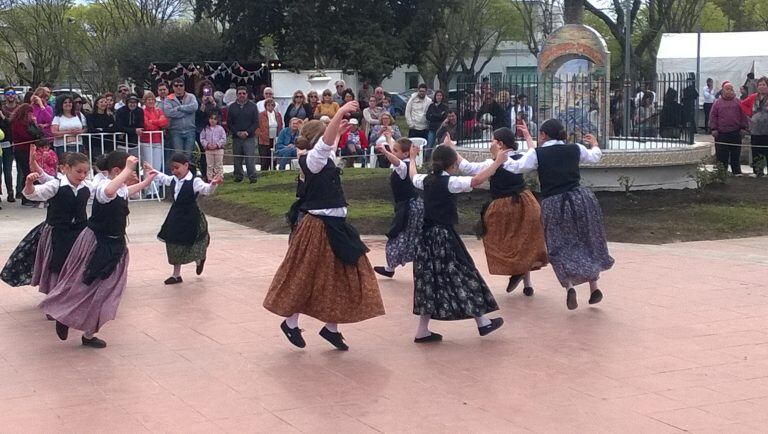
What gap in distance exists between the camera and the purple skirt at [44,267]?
9.27 metres

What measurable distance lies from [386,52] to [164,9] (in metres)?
20.1

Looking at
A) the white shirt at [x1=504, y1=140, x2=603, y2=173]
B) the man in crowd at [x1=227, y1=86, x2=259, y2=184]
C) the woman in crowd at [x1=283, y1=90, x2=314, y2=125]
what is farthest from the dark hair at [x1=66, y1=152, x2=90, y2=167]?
the woman in crowd at [x1=283, y1=90, x2=314, y2=125]

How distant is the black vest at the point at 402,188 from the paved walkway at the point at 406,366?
2.88 feet

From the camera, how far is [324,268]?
305 inches

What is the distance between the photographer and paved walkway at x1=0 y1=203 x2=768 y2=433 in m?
6.29

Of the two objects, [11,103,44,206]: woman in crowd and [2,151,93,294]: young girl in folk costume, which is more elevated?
[11,103,44,206]: woman in crowd

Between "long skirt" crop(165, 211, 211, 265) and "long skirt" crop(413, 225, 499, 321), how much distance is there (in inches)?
139

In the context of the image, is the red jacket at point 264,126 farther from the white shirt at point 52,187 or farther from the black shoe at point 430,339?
the black shoe at point 430,339

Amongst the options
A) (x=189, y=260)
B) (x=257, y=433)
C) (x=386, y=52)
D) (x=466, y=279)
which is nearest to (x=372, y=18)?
(x=386, y=52)

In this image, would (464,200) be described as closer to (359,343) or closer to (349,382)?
(359,343)

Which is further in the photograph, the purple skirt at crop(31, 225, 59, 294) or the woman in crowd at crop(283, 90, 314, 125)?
the woman in crowd at crop(283, 90, 314, 125)

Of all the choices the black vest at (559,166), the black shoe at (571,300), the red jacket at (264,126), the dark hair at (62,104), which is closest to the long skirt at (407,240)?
the black vest at (559,166)

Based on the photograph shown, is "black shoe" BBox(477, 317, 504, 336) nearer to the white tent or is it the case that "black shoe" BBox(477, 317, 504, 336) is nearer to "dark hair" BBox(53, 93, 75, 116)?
"dark hair" BBox(53, 93, 75, 116)

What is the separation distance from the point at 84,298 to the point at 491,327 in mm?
3061
